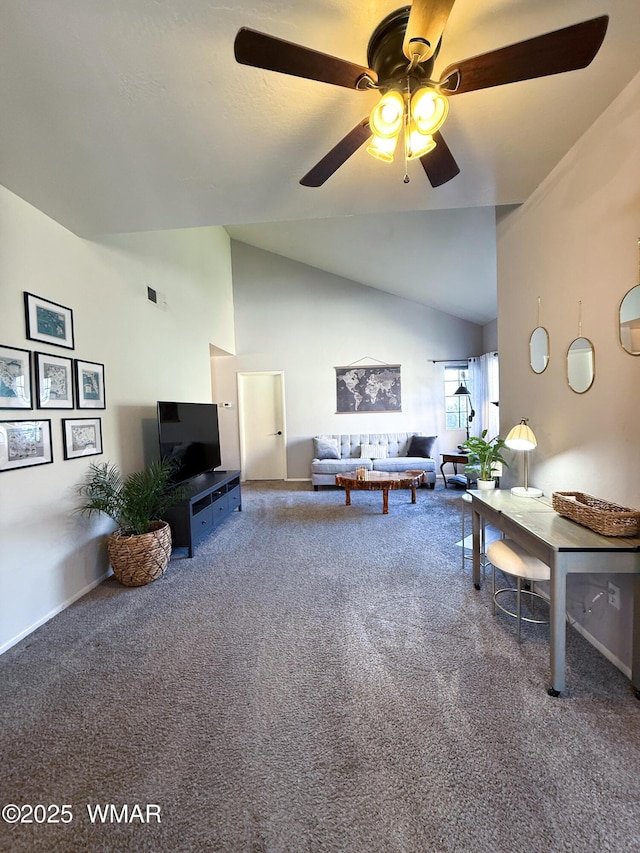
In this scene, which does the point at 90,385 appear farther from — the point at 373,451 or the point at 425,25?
the point at 373,451

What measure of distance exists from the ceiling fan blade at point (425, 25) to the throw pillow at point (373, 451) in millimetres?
5061

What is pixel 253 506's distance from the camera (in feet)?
15.6

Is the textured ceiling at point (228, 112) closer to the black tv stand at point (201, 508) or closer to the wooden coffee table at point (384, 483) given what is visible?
the black tv stand at point (201, 508)

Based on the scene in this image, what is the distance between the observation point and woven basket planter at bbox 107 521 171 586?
2.62 meters

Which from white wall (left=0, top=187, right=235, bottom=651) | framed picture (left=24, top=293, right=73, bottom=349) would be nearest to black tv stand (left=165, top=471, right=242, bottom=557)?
white wall (left=0, top=187, right=235, bottom=651)

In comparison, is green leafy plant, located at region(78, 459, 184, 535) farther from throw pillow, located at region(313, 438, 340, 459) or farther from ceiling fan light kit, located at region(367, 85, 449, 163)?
throw pillow, located at region(313, 438, 340, 459)

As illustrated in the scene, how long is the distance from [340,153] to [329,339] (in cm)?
470

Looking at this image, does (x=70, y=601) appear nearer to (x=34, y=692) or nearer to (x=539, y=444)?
(x=34, y=692)

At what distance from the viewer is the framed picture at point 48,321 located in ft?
7.14

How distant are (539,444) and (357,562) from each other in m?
1.67

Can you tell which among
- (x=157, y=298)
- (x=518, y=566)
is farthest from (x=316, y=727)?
(x=157, y=298)

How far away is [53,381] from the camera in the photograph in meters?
2.35

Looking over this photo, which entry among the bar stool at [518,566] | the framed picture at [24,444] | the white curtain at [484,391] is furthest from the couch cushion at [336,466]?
the framed picture at [24,444]

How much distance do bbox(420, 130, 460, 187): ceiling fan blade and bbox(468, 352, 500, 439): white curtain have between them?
14.4 feet
